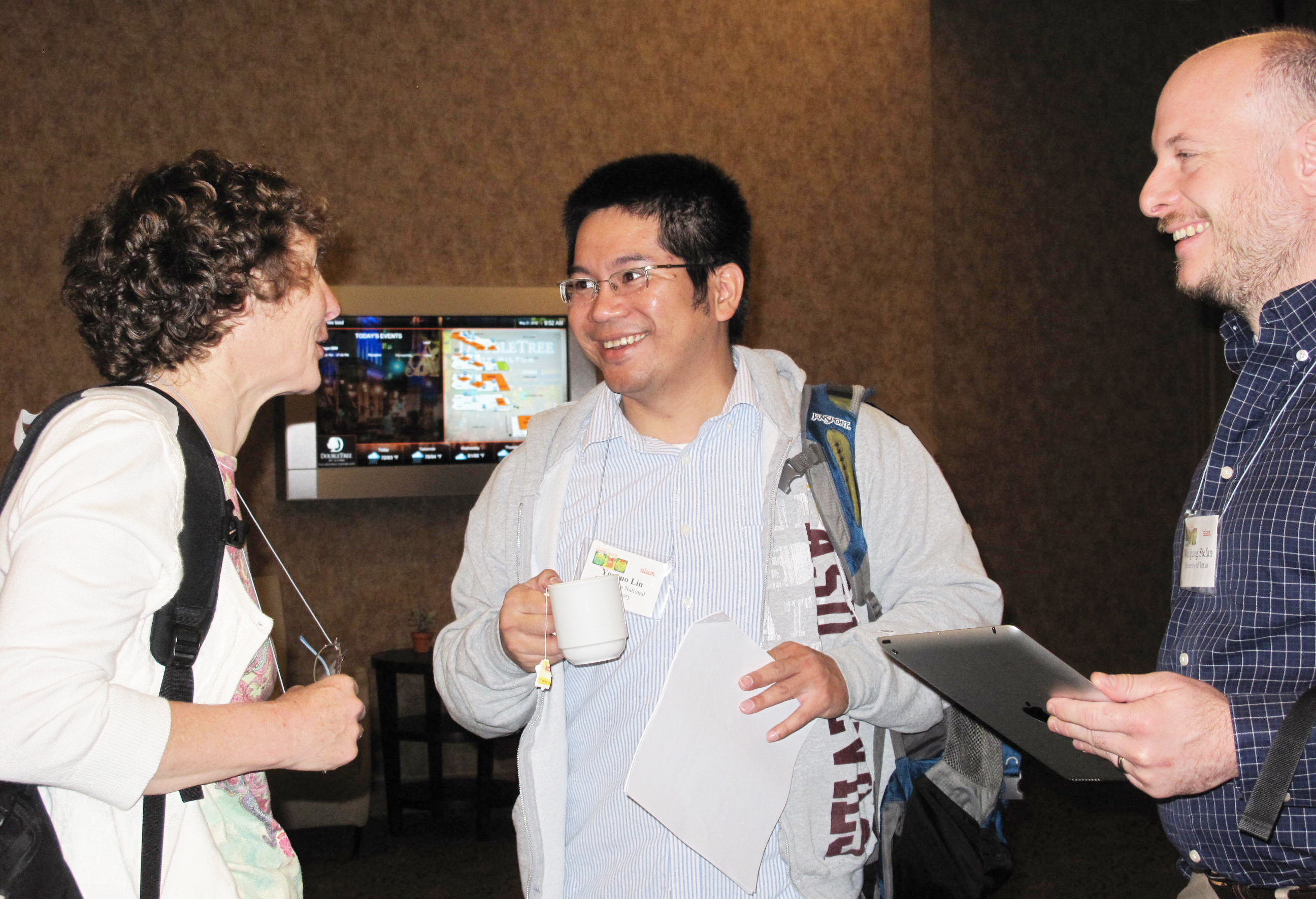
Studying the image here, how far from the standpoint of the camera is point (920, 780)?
67.1 inches

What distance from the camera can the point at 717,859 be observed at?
153 cm

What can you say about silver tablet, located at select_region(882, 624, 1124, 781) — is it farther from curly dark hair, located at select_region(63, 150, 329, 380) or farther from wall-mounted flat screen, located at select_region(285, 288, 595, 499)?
wall-mounted flat screen, located at select_region(285, 288, 595, 499)

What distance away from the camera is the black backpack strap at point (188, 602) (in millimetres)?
1183

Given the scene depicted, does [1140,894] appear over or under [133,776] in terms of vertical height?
under

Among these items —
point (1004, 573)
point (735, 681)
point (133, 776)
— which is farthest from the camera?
point (1004, 573)

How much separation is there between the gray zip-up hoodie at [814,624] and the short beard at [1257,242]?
571 mm

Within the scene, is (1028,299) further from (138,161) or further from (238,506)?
(238,506)

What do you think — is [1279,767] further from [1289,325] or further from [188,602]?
[188,602]

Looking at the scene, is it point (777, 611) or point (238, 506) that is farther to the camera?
point (777, 611)

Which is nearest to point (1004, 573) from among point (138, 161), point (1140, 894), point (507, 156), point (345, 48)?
point (1140, 894)

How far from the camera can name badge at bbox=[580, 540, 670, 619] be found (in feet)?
5.79

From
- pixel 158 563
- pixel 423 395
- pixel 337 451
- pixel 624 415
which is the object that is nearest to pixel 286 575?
pixel 337 451

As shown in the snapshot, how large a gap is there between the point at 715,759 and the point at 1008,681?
17.5 inches

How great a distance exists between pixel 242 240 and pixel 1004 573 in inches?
208
